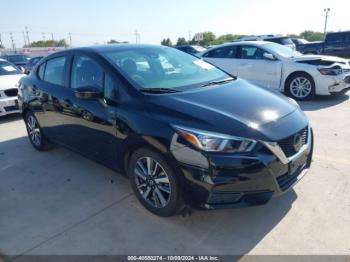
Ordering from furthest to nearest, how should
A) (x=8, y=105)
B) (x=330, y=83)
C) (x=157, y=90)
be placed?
(x=330, y=83), (x=8, y=105), (x=157, y=90)

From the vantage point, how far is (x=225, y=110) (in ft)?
9.46

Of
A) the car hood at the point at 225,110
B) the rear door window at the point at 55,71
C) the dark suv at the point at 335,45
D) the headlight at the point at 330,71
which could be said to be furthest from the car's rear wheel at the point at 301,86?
the dark suv at the point at 335,45

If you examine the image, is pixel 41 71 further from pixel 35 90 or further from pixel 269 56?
pixel 269 56

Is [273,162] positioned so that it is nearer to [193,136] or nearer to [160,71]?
[193,136]

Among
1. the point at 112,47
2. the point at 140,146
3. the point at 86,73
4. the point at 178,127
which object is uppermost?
the point at 112,47

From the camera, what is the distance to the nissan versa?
8.55 feet

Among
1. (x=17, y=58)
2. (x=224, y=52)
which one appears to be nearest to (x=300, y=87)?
(x=224, y=52)

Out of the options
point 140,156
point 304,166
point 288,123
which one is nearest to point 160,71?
point 140,156

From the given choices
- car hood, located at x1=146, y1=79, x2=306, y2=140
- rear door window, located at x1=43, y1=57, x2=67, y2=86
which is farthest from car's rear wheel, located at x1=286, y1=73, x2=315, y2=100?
rear door window, located at x1=43, y1=57, x2=67, y2=86

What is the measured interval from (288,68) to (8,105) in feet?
22.2

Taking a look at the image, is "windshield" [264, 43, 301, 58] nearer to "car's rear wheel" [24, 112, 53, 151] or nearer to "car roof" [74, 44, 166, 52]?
"car roof" [74, 44, 166, 52]

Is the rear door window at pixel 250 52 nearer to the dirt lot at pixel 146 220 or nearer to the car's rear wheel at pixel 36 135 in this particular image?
the dirt lot at pixel 146 220

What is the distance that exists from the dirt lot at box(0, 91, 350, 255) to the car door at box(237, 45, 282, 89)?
4315 millimetres

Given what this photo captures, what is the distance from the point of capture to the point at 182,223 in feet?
10.0
